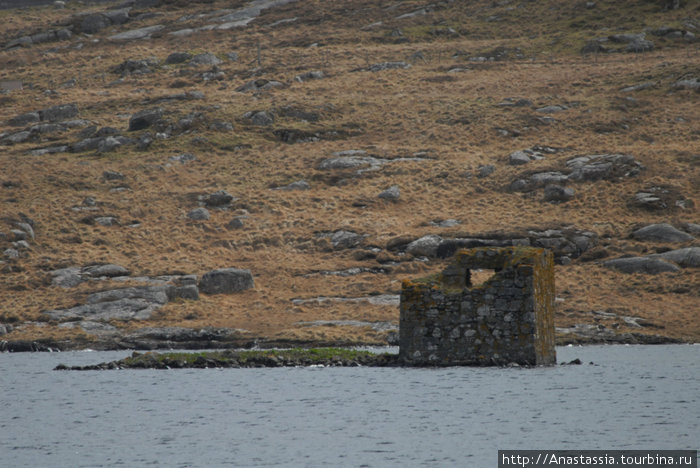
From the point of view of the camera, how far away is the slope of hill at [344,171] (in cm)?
5009

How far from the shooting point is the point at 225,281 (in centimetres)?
5359

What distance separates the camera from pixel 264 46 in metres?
116

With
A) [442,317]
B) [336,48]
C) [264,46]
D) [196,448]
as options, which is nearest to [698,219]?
[442,317]

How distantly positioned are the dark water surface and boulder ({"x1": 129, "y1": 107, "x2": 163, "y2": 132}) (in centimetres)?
5505

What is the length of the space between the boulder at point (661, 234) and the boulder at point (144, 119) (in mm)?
47632

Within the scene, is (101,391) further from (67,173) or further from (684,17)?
(684,17)

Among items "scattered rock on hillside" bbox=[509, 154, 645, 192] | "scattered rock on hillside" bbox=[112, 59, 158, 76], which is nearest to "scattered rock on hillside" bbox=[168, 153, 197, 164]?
"scattered rock on hillside" bbox=[509, 154, 645, 192]

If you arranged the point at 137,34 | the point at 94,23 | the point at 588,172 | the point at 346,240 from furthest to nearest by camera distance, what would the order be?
the point at 94,23 < the point at 137,34 < the point at 588,172 < the point at 346,240

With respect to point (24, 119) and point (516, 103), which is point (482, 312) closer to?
point (516, 103)

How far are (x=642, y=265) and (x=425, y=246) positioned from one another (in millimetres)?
13311

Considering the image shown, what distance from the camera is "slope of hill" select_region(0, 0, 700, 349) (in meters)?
50.1

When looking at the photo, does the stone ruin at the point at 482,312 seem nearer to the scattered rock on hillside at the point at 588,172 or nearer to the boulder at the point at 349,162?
the scattered rock on hillside at the point at 588,172

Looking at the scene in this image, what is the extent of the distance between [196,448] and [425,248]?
39.8 m

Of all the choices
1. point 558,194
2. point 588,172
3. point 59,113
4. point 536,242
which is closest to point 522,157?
point 588,172
